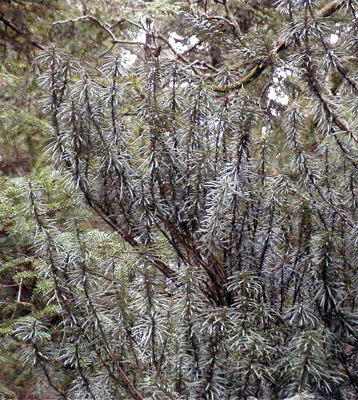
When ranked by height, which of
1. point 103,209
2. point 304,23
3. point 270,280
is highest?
point 304,23

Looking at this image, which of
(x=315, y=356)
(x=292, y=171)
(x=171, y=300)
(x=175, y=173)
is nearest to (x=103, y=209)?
(x=175, y=173)

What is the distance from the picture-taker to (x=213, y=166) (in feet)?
7.68

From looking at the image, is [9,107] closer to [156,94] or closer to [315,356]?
[156,94]

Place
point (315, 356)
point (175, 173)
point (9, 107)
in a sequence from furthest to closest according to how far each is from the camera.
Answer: point (9, 107), point (175, 173), point (315, 356)

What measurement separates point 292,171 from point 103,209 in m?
0.89

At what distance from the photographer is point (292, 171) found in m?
2.50

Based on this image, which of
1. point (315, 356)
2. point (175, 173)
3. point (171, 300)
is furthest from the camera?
point (175, 173)

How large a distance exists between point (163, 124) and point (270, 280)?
843mm

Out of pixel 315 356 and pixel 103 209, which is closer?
pixel 315 356

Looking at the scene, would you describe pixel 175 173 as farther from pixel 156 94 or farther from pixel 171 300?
pixel 171 300

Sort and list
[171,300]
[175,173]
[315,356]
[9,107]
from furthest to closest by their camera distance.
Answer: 1. [9,107]
2. [175,173]
3. [171,300]
4. [315,356]

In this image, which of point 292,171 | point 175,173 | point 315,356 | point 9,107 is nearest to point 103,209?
point 175,173

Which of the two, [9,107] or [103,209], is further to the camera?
[9,107]

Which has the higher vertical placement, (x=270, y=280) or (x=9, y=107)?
(x=9, y=107)
